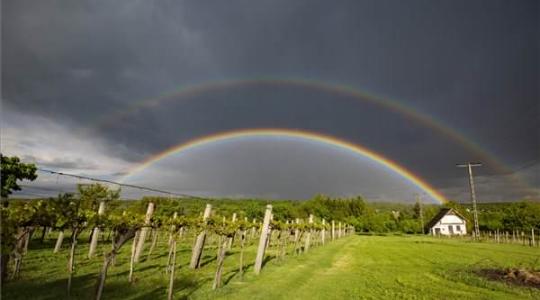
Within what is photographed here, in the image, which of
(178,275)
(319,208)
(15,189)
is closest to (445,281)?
(178,275)

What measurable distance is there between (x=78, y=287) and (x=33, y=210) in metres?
4.47

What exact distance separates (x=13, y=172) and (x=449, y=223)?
8877cm

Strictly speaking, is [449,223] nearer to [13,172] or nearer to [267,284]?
[267,284]

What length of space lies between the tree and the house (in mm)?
Result: 85049

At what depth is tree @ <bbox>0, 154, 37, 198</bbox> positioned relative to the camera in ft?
61.7

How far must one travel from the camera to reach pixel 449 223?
264ft

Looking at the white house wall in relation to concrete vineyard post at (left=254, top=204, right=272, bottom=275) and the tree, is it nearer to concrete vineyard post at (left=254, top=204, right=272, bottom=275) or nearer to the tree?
concrete vineyard post at (left=254, top=204, right=272, bottom=275)

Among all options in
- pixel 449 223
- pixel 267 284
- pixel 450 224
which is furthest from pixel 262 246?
pixel 450 224

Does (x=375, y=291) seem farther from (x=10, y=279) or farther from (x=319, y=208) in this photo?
(x=319, y=208)

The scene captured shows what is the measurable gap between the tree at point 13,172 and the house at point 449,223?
85049 mm

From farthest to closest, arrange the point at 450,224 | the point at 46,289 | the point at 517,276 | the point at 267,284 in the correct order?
1. the point at 450,224
2. the point at 517,276
3. the point at 267,284
4. the point at 46,289

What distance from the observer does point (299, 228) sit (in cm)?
2502

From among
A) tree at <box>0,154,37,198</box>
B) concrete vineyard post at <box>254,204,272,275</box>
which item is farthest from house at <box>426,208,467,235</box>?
tree at <box>0,154,37,198</box>

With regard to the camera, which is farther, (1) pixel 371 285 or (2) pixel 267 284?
(1) pixel 371 285
